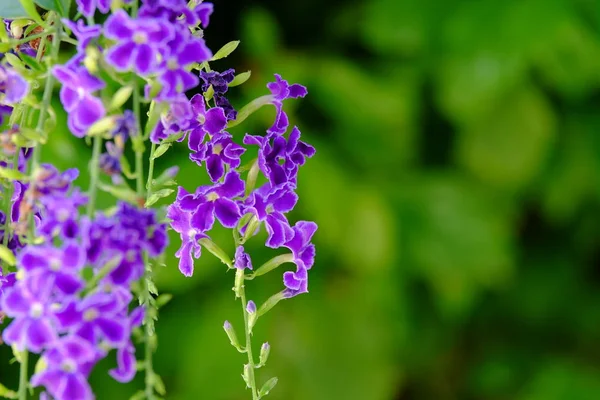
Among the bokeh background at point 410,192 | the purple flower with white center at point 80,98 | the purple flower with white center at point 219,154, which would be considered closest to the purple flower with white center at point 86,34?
the purple flower with white center at point 80,98

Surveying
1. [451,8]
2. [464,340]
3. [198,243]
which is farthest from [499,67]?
[198,243]

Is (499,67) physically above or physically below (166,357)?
above

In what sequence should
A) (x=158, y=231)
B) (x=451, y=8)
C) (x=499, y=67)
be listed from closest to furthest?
1. (x=158, y=231)
2. (x=499, y=67)
3. (x=451, y=8)

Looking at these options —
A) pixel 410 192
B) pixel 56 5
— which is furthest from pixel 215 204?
pixel 410 192

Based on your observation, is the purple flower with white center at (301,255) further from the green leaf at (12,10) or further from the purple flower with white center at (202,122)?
the green leaf at (12,10)

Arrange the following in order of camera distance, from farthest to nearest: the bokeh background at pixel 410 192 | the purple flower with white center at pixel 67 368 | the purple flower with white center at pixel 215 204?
the bokeh background at pixel 410 192 → the purple flower with white center at pixel 215 204 → the purple flower with white center at pixel 67 368

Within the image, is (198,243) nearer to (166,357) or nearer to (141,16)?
(141,16)

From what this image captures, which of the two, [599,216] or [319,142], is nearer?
[319,142]
